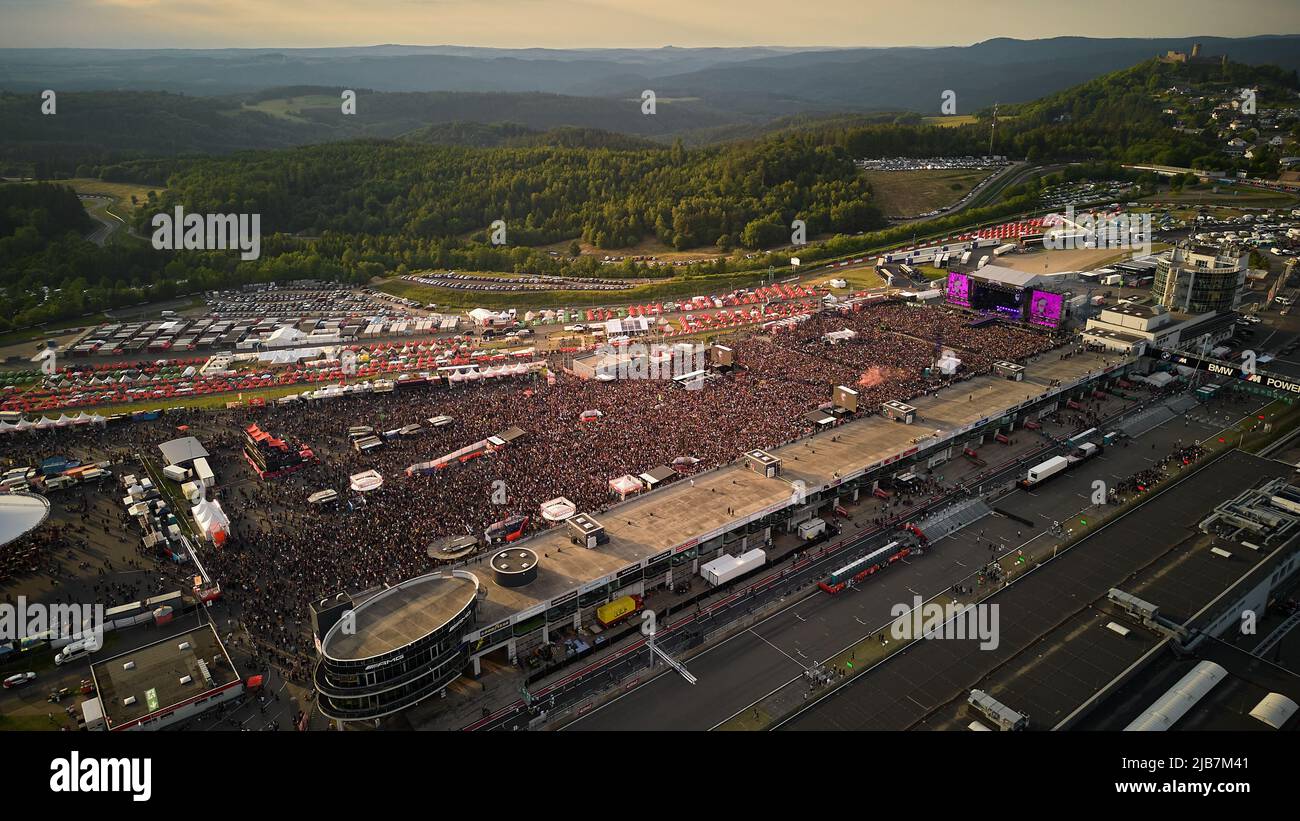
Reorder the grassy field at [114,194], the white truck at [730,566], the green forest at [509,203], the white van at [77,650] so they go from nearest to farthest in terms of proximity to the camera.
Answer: the white van at [77,650], the white truck at [730,566], the green forest at [509,203], the grassy field at [114,194]

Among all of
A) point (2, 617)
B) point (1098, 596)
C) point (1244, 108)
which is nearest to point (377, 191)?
point (2, 617)

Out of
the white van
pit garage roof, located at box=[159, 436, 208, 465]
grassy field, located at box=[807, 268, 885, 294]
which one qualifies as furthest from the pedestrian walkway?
grassy field, located at box=[807, 268, 885, 294]

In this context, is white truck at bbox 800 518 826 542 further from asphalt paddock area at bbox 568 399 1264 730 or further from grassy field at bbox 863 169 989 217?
grassy field at bbox 863 169 989 217

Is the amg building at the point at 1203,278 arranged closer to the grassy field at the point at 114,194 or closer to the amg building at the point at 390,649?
the amg building at the point at 390,649

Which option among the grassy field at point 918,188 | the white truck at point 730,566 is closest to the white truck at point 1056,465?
the white truck at point 730,566

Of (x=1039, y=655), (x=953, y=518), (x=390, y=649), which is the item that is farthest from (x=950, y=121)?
(x=390, y=649)

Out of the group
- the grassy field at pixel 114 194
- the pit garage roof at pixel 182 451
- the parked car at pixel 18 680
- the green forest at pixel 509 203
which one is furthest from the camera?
the grassy field at pixel 114 194

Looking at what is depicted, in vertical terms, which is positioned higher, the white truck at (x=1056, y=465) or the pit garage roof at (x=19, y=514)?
the white truck at (x=1056, y=465)

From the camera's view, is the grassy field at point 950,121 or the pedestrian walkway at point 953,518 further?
the grassy field at point 950,121
